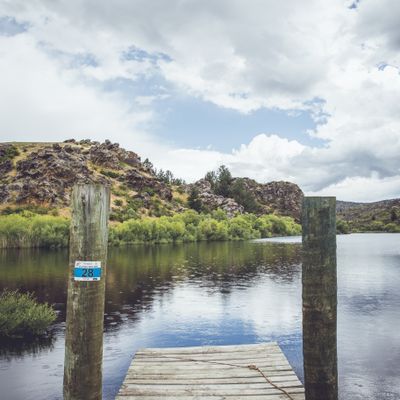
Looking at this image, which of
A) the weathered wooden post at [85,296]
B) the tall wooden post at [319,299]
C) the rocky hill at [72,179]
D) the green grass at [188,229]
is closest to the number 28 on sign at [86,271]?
the weathered wooden post at [85,296]

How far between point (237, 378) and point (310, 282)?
140 inches

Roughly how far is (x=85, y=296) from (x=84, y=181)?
68.8 metres

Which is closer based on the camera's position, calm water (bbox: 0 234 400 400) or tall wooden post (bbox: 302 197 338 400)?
tall wooden post (bbox: 302 197 338 400)

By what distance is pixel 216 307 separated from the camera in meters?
22.4

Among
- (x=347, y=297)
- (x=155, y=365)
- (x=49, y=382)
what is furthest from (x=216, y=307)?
(x=155, y=365)

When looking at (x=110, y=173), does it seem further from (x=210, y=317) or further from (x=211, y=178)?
(x=210, y=317)

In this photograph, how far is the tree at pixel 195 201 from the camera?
384 feet

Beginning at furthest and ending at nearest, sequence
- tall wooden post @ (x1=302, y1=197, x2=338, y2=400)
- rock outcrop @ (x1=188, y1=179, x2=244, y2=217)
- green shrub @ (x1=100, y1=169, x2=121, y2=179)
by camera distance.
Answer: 1. rock outcrop @ (x1=188, y1=179, x2=244, y2=217)
2. green shrub @ (x1=100, y1=169, x2=121, y2=179)
3. tall wooden post @ (x1=302, y1=197, x2=338, y2=400)

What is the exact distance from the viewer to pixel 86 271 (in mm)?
5898

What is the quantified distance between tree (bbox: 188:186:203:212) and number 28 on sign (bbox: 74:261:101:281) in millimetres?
110052

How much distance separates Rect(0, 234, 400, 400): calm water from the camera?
12852 mm

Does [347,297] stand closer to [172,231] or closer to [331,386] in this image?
[331,386]

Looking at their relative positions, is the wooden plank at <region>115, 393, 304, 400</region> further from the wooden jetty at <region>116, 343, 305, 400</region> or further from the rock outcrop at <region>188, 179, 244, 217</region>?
the rock outcrop at <region>188, 179, 244, 217</region>

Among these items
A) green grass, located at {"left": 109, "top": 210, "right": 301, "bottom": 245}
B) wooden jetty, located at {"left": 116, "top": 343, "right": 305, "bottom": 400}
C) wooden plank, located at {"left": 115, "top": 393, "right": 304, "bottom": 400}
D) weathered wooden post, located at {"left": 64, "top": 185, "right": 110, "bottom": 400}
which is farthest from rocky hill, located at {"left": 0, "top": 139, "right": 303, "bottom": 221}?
weathered wooden post, located at {"left": 64, "top": 185, "right": 110, "bottom": 400}
